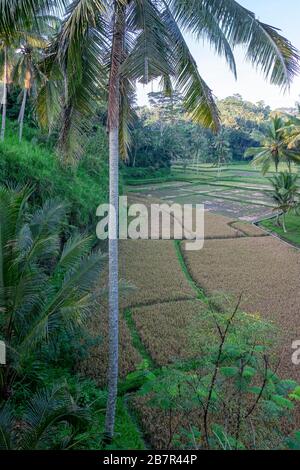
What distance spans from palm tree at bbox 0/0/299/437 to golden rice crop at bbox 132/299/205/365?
2770mm

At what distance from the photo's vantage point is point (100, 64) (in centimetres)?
568

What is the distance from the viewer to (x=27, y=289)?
5723 mm

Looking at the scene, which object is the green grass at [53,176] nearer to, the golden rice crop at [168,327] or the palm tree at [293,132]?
the golden rice crop at [168,327]

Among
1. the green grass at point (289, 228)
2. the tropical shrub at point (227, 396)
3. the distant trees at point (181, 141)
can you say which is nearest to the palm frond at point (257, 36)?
the tropical shrub at point (227, 396)

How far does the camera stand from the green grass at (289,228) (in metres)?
20.8

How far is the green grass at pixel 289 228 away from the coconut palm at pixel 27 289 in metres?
16.0

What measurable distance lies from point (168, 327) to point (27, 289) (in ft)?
15.4

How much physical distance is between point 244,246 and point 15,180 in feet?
35.8

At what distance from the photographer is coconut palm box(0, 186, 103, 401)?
553cm

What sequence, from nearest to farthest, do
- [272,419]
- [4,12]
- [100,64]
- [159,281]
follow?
1. [4,12]
2. [100,64]
3. [272,419]
4. [159,281]

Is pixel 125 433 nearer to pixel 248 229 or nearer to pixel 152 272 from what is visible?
→ pixel 152 272

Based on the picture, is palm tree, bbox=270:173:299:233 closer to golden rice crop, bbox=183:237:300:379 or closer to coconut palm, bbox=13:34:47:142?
golden rice crop, bbox=183:237:300:379
